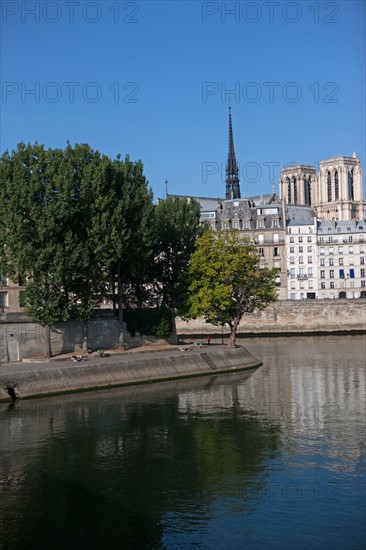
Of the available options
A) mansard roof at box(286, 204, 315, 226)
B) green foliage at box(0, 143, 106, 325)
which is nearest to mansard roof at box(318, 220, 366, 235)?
mansard roof at box(286, 204, 315, 226)

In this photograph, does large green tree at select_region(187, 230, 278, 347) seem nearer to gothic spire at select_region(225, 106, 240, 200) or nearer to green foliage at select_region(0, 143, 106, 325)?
green foliage at select_region(0, 143, 106, 325)

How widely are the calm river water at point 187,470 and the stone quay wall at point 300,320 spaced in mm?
66710

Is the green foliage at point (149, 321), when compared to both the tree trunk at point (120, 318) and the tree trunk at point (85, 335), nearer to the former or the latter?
the tree trunk at point (120, 318)

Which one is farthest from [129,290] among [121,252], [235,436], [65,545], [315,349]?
[65,545]

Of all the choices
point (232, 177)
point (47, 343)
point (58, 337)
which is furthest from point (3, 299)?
point (232, 177)

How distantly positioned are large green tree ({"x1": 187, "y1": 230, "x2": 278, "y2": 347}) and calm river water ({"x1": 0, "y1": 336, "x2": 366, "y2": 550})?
20.7 metres

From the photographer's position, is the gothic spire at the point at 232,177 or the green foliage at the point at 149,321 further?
the gothic spire at the point at 232,177

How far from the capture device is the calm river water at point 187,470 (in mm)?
25938

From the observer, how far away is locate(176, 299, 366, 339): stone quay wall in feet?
400

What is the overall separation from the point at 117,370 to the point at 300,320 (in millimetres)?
68409

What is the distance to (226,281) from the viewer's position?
251 feet

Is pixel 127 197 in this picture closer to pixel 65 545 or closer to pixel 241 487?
pixel 241 487

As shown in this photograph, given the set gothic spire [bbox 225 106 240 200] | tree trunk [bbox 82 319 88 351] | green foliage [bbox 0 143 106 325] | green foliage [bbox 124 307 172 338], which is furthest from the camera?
gothic spire [bbox 225 106 240 200]

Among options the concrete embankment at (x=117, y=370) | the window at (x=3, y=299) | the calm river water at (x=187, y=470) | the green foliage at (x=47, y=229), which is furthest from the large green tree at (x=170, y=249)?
the calm river water at (x=187, y=470)
